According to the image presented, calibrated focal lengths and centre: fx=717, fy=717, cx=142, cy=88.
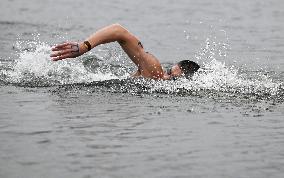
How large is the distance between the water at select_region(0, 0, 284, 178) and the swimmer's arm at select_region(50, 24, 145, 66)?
59 centimetres

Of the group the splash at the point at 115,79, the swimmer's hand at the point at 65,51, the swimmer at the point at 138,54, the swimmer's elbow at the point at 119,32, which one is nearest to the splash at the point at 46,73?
the splash at the point at 115,79

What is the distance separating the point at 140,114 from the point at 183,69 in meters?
2.21

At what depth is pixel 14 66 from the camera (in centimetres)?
1452

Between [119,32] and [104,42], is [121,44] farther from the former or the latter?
[104,42]

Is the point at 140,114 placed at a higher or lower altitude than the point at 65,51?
lower

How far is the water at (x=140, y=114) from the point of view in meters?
8.29

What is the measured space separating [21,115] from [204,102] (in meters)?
3.06

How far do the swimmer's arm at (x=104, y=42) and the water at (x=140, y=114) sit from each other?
593 mm

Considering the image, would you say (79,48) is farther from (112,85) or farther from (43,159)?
(43,159)

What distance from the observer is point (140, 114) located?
34.8 feet

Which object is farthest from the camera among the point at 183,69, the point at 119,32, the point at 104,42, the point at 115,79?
the point at 115,79

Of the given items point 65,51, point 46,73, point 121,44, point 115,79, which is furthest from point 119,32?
point 46,73

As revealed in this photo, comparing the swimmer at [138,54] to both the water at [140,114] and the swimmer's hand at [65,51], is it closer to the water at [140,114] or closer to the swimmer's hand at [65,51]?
the water at [140,114]

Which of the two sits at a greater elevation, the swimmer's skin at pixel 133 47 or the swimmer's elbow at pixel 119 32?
the swimmer's elbow at pixel 119 32
